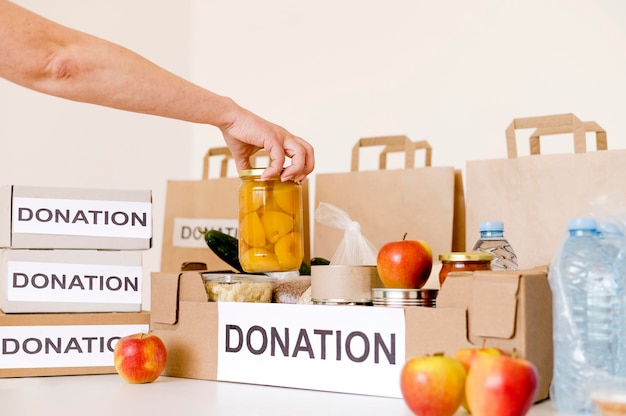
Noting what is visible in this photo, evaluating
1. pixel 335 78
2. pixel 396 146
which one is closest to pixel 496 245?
pixel 396 146

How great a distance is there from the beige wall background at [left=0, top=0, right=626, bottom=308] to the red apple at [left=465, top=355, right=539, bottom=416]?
1503 millimetres

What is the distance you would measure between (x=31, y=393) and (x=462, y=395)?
656 mm

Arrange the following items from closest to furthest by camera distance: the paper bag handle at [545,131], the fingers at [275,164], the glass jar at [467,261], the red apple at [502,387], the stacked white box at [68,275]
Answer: the red apple at [502,387], the glass jar at [467,261], the fingers at [275,164], the stacked white box at [68,275], the paper bag handle at [545,131]

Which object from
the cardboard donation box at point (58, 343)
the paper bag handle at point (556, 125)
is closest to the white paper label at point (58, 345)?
the cardboard donation box at point (58, 343)

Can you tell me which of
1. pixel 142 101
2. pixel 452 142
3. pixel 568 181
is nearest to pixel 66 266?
pixel 142 101

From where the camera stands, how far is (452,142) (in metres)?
2.54

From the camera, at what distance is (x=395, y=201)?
73.8 inches

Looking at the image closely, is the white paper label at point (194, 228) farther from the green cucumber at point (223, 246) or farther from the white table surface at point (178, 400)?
the white table surface at point (178, 400)

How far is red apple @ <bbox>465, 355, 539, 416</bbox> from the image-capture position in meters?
0.89

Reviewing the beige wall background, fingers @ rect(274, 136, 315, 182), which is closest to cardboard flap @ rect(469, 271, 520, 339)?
fingers @ rect(274, 136, 315, 182)

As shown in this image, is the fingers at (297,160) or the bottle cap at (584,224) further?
the fingers at (297,160)

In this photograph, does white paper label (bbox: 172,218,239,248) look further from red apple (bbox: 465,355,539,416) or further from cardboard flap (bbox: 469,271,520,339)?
red apple (bbox: 465,355,539,416)

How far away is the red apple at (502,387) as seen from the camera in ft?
2.92

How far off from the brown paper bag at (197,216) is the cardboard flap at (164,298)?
740mm
